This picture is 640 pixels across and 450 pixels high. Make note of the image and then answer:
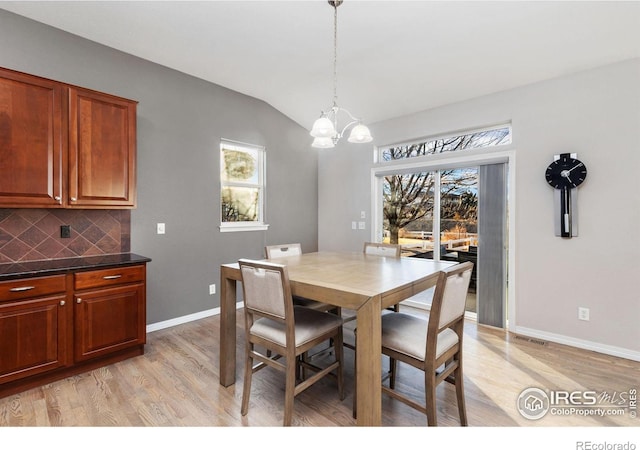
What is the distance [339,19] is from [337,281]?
207 centimetres

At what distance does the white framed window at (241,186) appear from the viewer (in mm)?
4074

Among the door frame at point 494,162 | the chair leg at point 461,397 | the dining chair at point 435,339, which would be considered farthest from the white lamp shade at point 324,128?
the door frame at point 494,162

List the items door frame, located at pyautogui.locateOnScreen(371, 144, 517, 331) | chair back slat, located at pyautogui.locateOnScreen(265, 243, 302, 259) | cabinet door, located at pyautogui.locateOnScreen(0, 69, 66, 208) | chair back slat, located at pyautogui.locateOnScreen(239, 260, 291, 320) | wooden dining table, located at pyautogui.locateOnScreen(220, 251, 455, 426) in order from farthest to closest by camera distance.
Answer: door frame, located at pyautogui.locateOnScreen(371, 144, 517, 331) < chair back slat, located at pyautogui.locateOnScreen(265, 243, 302, 259) < cabinet door, located at pyautogui.locateOnScreen(0, 69, 66, 208) < chair back slat, located at pyautogui.locateOnScreen(239, 260, 291, 320) < wooden dining table, located at pyautogui.locateOnScreen(220, 251, 455, 426)

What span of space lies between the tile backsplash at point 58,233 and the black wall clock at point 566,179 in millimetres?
4159

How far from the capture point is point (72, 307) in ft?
7.79

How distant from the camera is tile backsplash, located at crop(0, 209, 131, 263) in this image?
2.58m

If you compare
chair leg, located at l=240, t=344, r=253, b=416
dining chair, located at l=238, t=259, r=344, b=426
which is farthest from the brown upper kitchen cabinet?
chair leg, located at l=240, t=344, r=253, b=416

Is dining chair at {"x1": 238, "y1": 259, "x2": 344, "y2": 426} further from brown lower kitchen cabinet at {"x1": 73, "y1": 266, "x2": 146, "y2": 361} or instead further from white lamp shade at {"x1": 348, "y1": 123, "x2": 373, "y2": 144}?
brown lower kitchen cabinet at {"x1": 73, "y1": 266, "x2": 146, "y2": 361}

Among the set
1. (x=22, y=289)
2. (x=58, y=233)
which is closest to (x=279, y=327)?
(x=22, y=289)

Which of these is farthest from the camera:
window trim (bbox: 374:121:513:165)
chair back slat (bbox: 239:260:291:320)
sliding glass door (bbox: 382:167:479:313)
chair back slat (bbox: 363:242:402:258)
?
sliding glass door (bbox: 382:167:479:313)

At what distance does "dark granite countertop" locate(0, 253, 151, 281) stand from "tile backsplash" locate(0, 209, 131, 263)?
4.3 inches

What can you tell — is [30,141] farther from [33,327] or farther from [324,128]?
[324,128]

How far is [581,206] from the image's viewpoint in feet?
9.49
